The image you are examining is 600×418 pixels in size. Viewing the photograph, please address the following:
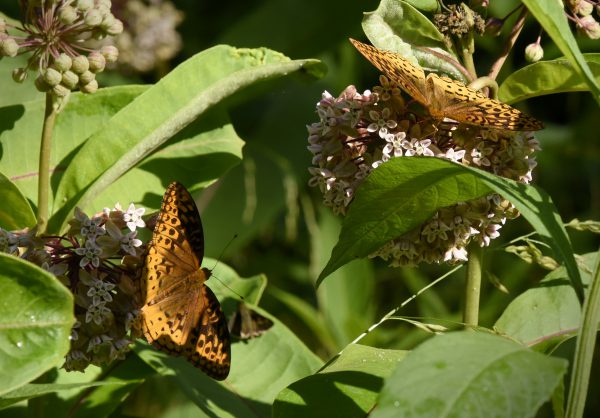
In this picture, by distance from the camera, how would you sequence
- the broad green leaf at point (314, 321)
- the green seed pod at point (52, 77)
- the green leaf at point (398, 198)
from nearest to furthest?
the green leaf at point (398, 198), the green seed pod at point (52, 77), the broad green leaf at point (314, 321)

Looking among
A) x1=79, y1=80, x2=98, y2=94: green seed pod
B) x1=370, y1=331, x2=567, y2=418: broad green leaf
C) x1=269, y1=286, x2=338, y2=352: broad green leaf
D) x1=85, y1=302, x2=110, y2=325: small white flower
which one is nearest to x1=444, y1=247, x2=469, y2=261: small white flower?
x1=370, y1=331, x2=567, y2=418: broad green leaf

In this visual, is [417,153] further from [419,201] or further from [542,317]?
[542,317]

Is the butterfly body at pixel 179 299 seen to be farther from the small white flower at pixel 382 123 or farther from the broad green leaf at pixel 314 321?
the broad green leaf at pixel 314 321

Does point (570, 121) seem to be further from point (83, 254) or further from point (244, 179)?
point (83, 254)

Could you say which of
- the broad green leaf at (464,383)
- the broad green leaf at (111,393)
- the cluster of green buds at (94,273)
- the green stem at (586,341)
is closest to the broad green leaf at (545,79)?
the green stem at (586,341)

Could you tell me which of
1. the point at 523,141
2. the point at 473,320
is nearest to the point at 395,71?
the point at 523,141
